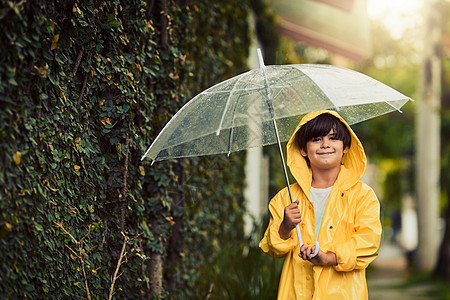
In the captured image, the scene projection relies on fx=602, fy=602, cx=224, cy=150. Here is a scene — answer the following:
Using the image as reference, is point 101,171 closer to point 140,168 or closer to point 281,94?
point 140,168

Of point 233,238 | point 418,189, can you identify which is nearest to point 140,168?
point 233,238

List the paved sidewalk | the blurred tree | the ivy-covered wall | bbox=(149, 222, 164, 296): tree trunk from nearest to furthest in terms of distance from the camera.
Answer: the ivy-covered wall
bbox=(149, 222, 164, 296): tree trunk
the paved sidewalk
the blurred tree

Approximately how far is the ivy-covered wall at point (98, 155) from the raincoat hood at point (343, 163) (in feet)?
3.08

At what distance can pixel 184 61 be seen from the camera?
14.1 feet

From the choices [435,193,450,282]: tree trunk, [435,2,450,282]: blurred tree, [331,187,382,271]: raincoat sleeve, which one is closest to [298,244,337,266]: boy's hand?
[331,187,382,271]: raincoat sleeve

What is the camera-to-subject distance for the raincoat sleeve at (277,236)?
3.21m

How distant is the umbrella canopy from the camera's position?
3176 mm

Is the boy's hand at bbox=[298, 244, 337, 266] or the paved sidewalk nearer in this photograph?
the boy's hand at bbox=[298, 244, 337, 266]

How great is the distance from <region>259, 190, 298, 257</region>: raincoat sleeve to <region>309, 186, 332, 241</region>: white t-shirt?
5.6 inches

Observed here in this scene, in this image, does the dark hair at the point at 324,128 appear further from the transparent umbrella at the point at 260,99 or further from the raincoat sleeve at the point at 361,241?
the raincoat sleeve at the point at 361,241

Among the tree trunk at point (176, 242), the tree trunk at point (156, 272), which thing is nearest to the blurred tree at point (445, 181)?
the tree trunk at point (176, 242)

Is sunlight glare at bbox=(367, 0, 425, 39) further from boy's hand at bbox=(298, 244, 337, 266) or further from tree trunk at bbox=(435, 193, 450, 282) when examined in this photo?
boy's hand at bbox=(298, 244, 337, 266)

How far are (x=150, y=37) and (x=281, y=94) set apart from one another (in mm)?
1012

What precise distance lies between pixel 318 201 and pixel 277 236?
29 centimetres
